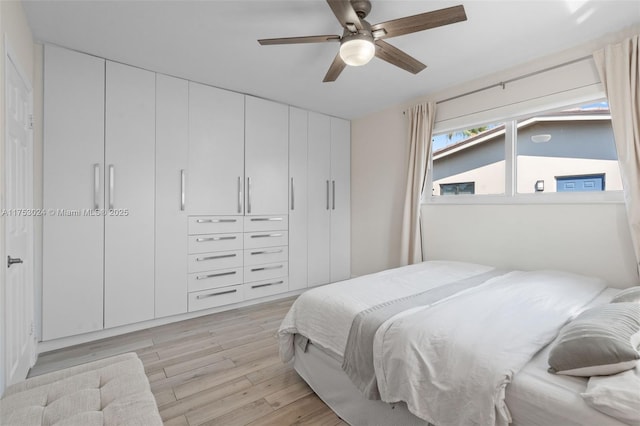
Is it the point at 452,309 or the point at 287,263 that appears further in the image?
the point at 287,263

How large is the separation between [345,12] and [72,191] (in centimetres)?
257

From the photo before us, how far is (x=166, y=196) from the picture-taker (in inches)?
117

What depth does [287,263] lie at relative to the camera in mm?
3848

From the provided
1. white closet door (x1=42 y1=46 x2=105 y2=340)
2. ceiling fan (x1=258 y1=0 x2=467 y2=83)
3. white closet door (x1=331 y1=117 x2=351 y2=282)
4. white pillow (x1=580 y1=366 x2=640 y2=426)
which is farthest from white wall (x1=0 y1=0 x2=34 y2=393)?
white closet door (x1=331 y1=117 x2=351 y2=282)

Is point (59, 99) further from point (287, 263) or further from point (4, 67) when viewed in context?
point (287, 263)

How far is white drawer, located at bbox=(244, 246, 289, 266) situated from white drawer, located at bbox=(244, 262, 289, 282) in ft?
0.16

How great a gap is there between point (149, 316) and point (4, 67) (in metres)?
2.19

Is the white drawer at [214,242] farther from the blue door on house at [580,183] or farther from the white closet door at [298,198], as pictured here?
the blue door on house at [580,183]

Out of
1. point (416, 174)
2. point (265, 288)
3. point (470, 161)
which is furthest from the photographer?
point (265, 288)

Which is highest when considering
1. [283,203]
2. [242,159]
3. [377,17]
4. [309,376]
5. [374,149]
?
[377,17]

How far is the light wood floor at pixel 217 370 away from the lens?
1.68 metres

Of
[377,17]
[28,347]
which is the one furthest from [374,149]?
[28,347]

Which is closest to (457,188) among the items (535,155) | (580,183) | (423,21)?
(535,155)

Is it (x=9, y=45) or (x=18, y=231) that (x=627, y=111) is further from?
(x=18, y=231)
